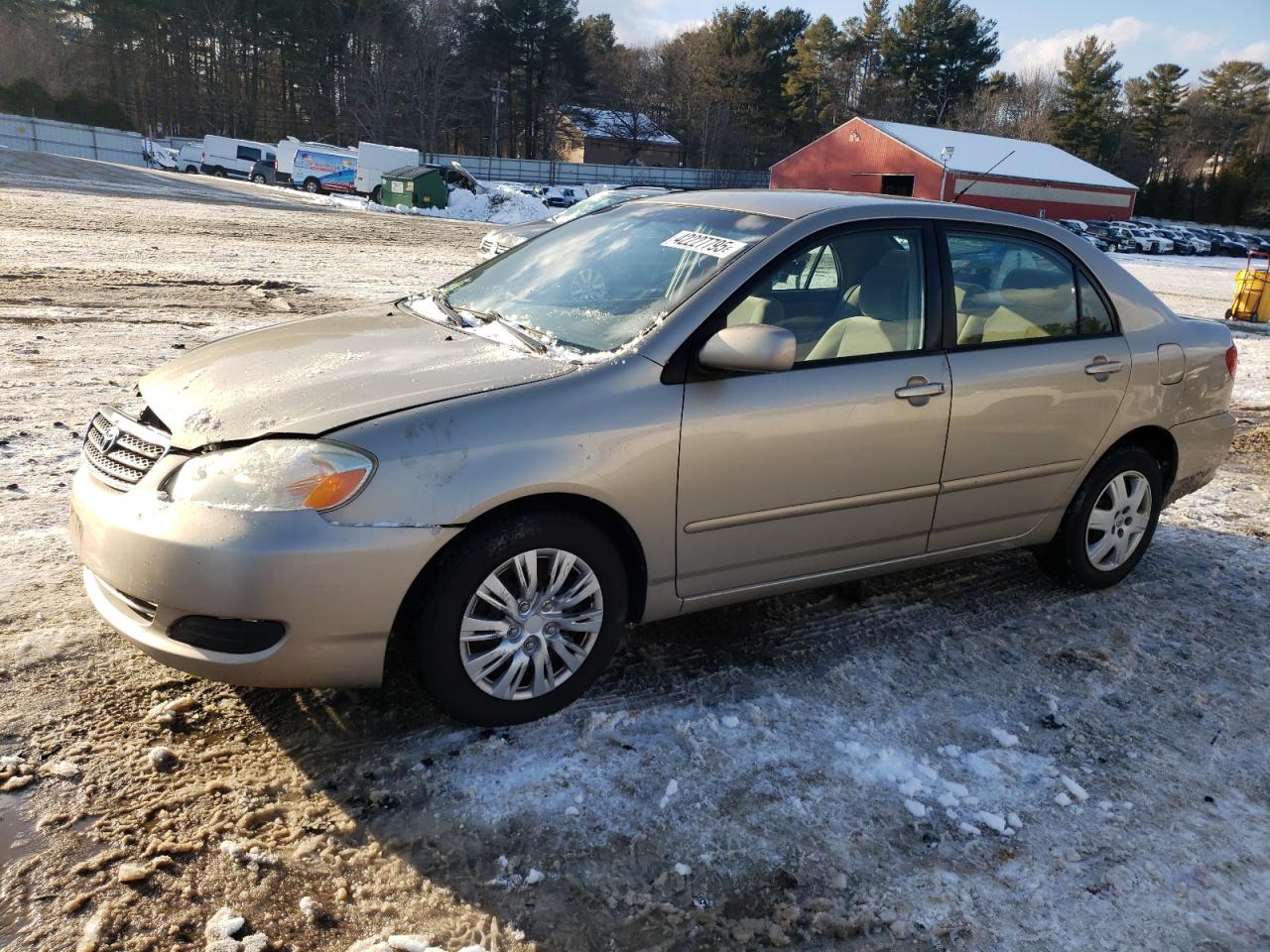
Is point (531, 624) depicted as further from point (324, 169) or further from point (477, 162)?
point (477, 162)

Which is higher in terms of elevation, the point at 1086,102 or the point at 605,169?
the point at 1086,102

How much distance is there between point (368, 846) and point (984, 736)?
2113mm

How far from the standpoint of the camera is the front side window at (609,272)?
3488 mm


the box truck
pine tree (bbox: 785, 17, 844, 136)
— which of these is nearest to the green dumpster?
the box truck

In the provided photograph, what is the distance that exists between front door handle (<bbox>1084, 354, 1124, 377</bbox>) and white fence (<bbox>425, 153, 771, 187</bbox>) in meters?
58.5

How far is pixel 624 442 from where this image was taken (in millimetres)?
3104

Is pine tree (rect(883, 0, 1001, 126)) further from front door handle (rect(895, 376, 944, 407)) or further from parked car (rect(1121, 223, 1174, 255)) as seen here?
front door handle (rect(895, 376, 944, 407))

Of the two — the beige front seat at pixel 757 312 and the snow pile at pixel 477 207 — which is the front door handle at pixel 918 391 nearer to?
the beige front seat at pixel 757 312

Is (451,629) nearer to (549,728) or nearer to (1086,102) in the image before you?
(549,728)

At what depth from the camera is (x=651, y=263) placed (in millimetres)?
3758

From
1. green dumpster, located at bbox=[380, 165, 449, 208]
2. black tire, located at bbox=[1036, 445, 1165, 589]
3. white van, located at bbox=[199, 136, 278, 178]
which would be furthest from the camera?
white van, located at bbox=[199, 136, 278, 178]

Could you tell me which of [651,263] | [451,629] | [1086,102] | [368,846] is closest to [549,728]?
[451,629]

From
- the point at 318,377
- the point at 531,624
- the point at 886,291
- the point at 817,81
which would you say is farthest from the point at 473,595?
the point at 817,81

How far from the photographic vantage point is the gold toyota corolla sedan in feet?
9.04
